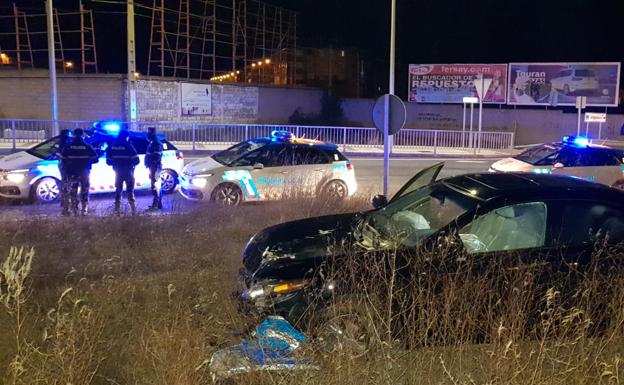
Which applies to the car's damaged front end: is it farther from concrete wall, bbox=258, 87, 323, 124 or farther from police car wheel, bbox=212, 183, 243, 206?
concrete wall, bbox=258, 87, 323, 124

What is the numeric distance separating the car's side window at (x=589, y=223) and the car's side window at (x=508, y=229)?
0.17 meters

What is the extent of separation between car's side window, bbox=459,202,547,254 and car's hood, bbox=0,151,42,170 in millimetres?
9655

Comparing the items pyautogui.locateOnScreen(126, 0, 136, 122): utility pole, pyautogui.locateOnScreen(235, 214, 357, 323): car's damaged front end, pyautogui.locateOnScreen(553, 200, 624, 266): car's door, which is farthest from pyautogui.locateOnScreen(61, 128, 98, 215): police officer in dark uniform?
pyautogui.locateOnScreen(126, 0, 136, 122): utility pole

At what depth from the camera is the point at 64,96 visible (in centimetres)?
3094

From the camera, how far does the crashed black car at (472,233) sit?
15.3 ft

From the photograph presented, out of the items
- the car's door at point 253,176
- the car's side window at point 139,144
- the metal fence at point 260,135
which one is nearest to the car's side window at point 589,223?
the car's door at point 253,176

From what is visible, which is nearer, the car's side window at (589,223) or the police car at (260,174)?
the car's side window at (589,223)

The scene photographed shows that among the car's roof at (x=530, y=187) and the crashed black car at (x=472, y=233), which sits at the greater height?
the car's roof at (x=530, y=187)

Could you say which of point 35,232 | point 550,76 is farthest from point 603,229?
point 550,76

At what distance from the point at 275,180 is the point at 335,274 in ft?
26.8

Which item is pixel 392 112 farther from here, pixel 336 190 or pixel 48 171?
pixel 48 171

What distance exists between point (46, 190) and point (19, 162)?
0.74 metres

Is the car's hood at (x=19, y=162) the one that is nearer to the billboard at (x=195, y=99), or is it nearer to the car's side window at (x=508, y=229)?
the car's side window at (x=508, y=229)

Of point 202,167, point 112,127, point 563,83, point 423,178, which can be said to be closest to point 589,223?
point 423,178
